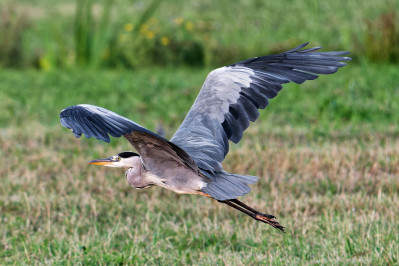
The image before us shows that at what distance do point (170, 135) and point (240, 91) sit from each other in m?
3.71

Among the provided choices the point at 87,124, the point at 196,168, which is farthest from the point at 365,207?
the point at 87,124

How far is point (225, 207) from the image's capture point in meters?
4.63

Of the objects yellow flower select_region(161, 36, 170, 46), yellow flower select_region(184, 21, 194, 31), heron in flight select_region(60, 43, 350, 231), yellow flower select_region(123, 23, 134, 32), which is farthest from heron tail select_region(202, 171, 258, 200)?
yellow flower select_region(123, 23, 134, 32)

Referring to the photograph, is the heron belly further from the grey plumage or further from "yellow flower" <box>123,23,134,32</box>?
"yellow flower" <box>123,23,134,32</box>

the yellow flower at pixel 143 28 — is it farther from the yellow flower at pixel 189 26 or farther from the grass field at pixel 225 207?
the grass field at pixel 225 207

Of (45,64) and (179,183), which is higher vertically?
(45,64)

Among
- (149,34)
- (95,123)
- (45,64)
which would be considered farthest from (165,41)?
(95,123)

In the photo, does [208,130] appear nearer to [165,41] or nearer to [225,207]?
[225,207]

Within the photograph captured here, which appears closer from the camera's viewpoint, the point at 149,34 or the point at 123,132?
the point at 123,132

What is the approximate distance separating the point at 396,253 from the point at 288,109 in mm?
4473

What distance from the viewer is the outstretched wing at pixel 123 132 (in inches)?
92.3

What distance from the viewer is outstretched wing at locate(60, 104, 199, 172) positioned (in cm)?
234

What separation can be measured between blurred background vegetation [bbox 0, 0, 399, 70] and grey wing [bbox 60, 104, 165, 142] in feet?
29.2

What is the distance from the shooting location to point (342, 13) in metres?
14.3
